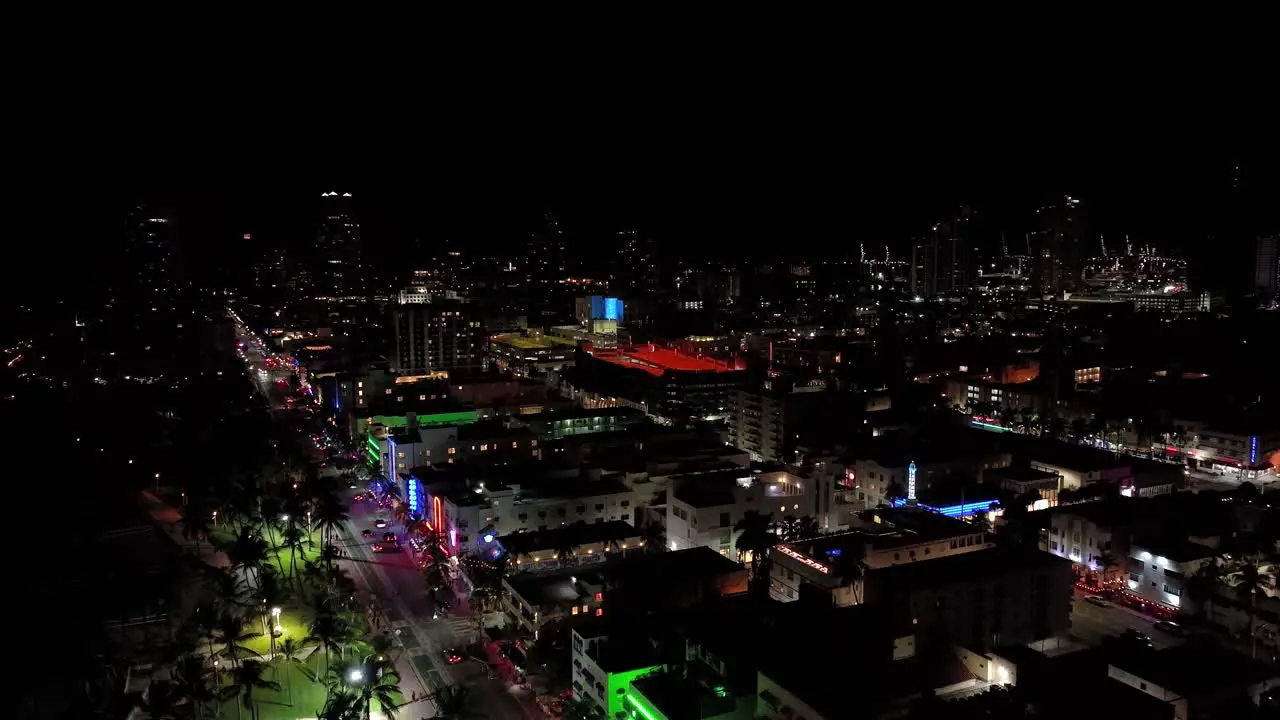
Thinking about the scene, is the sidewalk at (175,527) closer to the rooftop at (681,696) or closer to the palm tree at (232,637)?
the palm tree at (232,637)

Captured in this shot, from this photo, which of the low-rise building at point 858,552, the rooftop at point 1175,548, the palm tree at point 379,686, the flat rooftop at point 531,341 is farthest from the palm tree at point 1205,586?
the flat rooftop at point 531,341

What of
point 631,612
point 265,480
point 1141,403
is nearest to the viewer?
point 631,612

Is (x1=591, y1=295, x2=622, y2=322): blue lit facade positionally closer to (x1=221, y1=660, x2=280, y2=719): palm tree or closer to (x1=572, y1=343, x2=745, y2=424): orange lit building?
(x1=572, y1=343, x2=745, y2=424): orange lit building

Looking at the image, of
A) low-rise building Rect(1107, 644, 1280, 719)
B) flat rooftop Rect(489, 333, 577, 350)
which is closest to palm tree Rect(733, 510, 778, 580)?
low-rise building Rect(1107, 644, 1280, 719)

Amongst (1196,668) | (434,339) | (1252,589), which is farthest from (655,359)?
(1196,668)

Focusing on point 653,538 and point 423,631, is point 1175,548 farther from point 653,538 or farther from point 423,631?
point 423,631

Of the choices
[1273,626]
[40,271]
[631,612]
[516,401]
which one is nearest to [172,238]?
[40,271]

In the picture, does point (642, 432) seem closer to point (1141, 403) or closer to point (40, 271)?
point (1141, 403)
